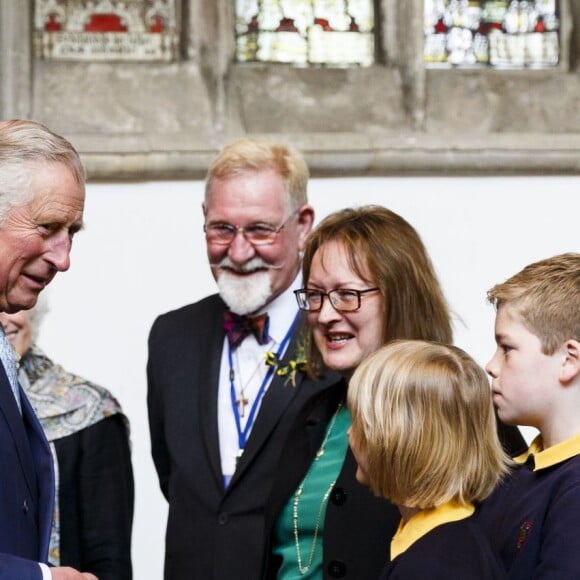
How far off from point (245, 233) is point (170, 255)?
2.13 metres

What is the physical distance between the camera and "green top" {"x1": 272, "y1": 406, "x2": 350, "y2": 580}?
3.29 m

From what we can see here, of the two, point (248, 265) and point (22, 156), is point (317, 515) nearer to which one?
point (22, 156)

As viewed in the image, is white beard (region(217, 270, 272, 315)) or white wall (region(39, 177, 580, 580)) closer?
white beard (region(217, 270, 272, 315))

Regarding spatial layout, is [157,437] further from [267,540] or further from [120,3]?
[120,3]

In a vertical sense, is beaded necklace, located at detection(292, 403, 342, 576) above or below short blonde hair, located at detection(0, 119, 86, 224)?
below

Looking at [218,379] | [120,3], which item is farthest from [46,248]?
[120,3]

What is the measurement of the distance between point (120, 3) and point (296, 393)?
3129 millimetres

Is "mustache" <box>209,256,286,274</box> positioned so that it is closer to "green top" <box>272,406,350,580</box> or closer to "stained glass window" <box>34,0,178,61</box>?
"green top" <box>272,406,350,580</box>

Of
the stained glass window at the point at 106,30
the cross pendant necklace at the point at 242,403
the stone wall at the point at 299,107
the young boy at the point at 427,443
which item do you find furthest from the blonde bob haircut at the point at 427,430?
the stained glass window at the point at 106,30

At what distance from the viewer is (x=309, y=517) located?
10.9ft

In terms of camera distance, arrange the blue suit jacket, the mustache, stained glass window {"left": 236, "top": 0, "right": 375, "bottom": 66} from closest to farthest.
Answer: the blue suit jacket < the mustache < stained glass window {"left": 236, "top": 0, "right": 375, "bottom": 66}

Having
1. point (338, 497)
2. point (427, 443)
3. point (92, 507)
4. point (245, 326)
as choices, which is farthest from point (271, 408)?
point (427, 443)

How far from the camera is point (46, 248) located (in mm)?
3018

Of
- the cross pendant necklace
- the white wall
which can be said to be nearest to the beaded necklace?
the cross pendant necklace
